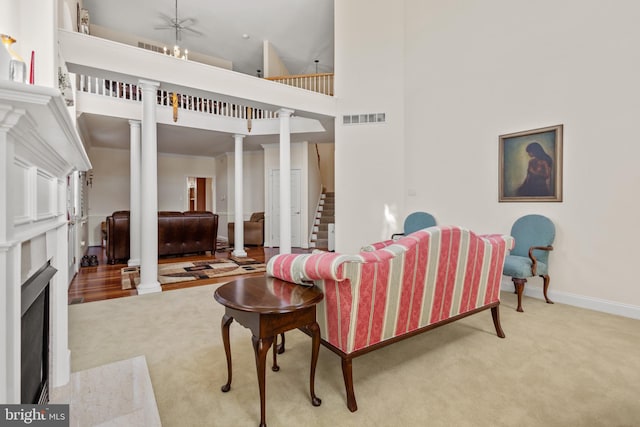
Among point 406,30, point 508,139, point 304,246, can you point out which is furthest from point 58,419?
point 304,246

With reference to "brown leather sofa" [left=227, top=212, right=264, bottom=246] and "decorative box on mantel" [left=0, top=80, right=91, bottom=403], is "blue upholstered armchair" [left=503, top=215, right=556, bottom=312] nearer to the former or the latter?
"decorative box on mantel" [left=0, top=80, right=91, bottom=403]

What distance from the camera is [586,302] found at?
3.21 m

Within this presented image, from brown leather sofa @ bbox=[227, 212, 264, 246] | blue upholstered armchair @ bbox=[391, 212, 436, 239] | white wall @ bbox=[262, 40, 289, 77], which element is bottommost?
brown leather sofa @ bbox=[227, 212, 264, 246]

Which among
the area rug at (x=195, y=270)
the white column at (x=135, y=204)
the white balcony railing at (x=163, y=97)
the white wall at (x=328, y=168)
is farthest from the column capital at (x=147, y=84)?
the white wall at (x=328, y=168)

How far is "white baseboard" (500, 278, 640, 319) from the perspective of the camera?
2.94 metres

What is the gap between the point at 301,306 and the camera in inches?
54.7

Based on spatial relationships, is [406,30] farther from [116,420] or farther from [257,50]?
[116,420]

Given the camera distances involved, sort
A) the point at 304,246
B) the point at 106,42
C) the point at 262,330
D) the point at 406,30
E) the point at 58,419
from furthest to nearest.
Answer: the point at 304,246 < the point at 406,30 < the point at 106,42 < the point at 262,330 < the point at 58,419

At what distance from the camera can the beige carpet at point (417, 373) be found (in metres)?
1.54

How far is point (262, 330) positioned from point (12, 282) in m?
0.86

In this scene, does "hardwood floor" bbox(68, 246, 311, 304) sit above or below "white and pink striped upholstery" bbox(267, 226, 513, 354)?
below

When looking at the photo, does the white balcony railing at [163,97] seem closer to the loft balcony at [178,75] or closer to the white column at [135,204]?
the white column at [135,204]

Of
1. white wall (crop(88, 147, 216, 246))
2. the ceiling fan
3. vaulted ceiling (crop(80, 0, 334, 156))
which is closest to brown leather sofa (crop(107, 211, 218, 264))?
vaulted ceiling (crop(80, 0, 334, 156))

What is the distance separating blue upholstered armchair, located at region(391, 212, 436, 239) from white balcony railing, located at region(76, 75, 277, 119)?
3525 mm
